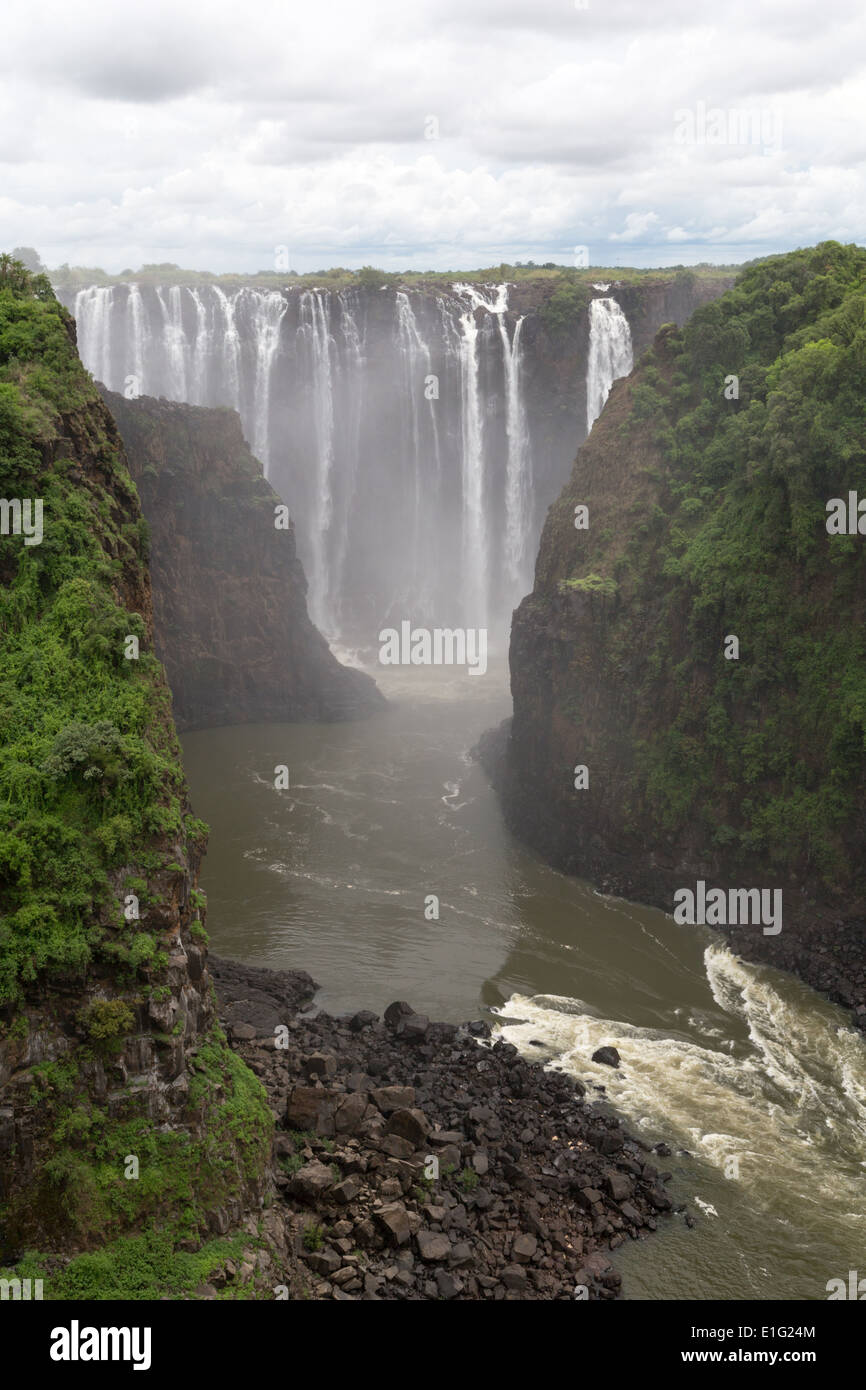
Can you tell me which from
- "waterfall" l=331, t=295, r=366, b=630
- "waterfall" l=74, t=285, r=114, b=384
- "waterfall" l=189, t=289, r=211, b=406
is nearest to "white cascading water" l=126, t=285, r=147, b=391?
"waterfall" l=74, t=285, r=114, b=384

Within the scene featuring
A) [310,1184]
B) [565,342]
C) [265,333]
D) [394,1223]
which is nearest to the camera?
[394,1223]

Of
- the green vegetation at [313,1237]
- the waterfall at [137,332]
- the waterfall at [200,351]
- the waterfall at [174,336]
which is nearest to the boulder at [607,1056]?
the green vegetation at [313,1237]

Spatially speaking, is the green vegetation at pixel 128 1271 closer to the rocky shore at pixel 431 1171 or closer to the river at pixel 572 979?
the rocky shore at pixel 431 1171

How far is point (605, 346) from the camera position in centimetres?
6259

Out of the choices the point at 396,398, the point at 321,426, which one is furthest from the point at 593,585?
the point at 321,426

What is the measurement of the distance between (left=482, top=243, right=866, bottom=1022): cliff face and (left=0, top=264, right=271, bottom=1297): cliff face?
17.9 metres

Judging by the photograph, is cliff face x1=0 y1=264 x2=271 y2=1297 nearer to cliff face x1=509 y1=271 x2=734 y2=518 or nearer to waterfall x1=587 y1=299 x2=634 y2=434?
waterfall x1=587 y1=299 x2=634 y2=434

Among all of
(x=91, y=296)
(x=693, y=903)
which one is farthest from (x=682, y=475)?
(x=91, y=296)

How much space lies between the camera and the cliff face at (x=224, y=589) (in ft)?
174

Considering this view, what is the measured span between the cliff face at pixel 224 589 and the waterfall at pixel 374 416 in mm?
9654

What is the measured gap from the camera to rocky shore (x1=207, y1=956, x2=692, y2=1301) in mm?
19781

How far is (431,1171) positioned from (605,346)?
4961cm

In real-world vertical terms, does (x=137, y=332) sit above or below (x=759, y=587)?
above

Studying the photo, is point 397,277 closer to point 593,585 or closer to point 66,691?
point 593,585
